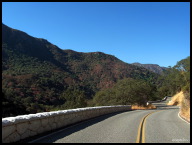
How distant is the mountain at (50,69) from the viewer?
62.9 meters

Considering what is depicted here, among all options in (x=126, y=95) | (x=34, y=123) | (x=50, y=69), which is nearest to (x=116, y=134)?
(x=34, y=123)

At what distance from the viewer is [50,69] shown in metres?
97.7

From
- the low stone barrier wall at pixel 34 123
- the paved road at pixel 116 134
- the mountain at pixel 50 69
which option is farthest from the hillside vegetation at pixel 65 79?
the paved road at pixel 116 134

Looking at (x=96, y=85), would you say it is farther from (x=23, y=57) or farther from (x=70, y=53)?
(x=70, y=53)

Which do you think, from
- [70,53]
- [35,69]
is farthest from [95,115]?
[70,53]

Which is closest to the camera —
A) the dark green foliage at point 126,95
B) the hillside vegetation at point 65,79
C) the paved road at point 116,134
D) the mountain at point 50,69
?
the paved road at point 116,134

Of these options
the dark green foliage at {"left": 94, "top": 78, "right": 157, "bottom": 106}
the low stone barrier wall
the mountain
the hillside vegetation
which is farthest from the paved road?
the mountain

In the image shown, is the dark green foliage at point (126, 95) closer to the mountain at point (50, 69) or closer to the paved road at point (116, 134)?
the mountain at point (50, 69)

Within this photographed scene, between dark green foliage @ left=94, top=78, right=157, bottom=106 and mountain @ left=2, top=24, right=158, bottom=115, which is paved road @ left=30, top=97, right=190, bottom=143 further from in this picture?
mountain @ left=2, top=24, right=158, bottom=115

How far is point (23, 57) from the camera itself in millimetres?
101062

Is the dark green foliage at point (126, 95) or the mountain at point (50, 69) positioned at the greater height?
the mountain at point (50, 69)

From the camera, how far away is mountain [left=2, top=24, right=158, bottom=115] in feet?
206

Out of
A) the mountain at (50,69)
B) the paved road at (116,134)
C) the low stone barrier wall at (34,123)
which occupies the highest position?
the mountain at (50,69)

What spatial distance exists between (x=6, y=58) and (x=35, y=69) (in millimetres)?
11692
